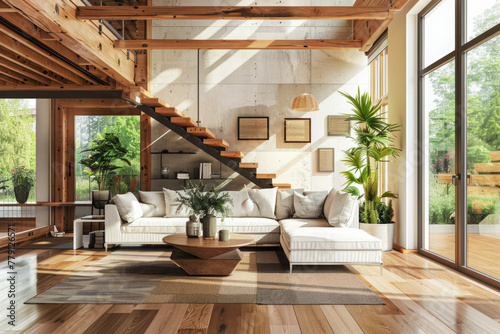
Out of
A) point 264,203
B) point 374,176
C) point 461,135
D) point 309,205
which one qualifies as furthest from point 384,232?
point 461,135

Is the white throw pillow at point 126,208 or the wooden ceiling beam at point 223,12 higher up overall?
the wooden ceiling beam at point 223,12

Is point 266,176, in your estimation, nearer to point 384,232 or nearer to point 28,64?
point 384,232

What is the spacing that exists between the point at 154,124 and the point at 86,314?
5.10m

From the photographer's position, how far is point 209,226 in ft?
15.2

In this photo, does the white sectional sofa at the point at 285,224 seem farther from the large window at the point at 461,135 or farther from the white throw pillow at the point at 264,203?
the large window at the point at 461,135

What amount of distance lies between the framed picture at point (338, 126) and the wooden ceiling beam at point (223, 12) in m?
3.11

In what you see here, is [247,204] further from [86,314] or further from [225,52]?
[225,52]

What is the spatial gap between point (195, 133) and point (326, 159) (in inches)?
102

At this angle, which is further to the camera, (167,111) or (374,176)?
(167,111)

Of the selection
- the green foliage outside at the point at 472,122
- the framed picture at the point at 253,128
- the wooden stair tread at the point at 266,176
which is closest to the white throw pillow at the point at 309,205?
the wooden stair tread at the point at 266,176

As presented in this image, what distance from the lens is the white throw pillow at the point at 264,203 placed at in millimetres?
6213

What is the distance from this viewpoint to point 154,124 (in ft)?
25.7

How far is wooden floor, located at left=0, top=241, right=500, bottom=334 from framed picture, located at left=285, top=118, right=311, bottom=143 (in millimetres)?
4114

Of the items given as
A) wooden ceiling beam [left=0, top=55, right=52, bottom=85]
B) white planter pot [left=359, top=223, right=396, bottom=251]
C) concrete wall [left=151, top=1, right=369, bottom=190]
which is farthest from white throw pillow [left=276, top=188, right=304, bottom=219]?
wooden ceiling beam [left=0, top=55, right=52, bottom=85]
